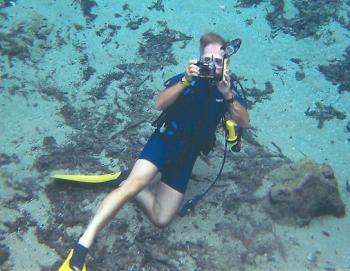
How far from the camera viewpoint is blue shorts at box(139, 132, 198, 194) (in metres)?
4.09

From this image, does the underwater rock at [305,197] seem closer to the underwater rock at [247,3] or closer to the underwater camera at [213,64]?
the underwater camera at [213,64]

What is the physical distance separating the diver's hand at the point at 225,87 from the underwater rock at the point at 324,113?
264cm

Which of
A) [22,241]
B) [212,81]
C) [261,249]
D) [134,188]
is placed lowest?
[261,249]

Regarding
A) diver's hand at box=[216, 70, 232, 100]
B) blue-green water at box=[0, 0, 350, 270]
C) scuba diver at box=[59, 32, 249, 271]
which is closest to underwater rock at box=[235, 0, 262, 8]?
blue-green water at box=[0, 0, 350, 270]

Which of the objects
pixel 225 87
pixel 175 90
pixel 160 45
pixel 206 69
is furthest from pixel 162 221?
pixel 160 45

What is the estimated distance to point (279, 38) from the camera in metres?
7.23

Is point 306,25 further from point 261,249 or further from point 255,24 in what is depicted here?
point 261,249

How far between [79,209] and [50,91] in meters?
2.44

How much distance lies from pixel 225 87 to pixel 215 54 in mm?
386

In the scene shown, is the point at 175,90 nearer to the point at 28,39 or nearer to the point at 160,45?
the point at 160,45

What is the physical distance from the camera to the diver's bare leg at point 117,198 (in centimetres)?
342

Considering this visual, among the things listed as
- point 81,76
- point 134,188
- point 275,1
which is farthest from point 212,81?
point 275,1

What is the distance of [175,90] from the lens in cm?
384

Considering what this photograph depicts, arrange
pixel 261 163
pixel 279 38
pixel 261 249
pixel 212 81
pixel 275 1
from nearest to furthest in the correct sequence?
pixel 212 81 < pixel 261 249 < pixel 261 163 < pixel 279 38 < pixel 275 1
